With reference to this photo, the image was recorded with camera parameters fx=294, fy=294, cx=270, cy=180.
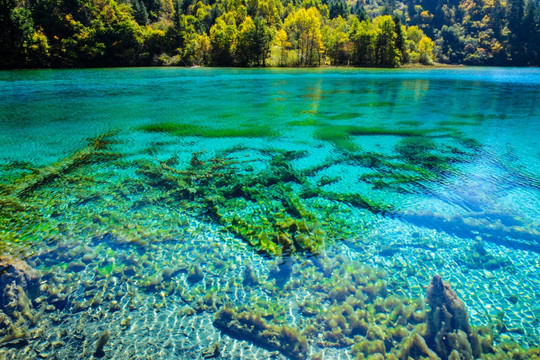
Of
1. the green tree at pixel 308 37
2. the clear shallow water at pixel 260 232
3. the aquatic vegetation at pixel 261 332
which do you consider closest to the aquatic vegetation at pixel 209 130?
the clear shallow water at pixel 260 232

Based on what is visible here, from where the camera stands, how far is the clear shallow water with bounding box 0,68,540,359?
15.6 feet

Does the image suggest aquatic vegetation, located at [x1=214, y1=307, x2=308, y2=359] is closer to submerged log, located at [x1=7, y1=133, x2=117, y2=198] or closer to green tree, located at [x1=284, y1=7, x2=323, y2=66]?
submerged log, located at [x1=7, y1=133, x2=117, y2=198]

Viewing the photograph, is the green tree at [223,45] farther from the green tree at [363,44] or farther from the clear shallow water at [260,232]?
the clear shallow water at [260,232]

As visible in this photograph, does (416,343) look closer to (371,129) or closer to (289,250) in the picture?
(289,250)

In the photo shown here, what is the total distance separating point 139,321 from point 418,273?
5.22 meters

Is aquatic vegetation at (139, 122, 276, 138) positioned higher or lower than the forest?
lower

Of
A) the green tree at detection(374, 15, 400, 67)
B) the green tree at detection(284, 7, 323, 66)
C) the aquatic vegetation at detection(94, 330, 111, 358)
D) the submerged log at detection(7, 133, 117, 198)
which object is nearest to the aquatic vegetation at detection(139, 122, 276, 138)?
the submerged log at detection(7, 133, 117, 198)

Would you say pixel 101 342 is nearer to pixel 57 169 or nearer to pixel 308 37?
pixel 57 169

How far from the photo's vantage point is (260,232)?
23.3 feet

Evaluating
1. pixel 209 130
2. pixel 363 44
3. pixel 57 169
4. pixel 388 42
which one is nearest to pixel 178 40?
pixel 363 44

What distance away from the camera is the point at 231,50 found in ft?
277

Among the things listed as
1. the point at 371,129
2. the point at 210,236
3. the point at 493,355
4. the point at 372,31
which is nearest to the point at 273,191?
the point at 210,236

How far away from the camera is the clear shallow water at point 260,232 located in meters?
4.77

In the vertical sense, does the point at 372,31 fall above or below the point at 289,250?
above
